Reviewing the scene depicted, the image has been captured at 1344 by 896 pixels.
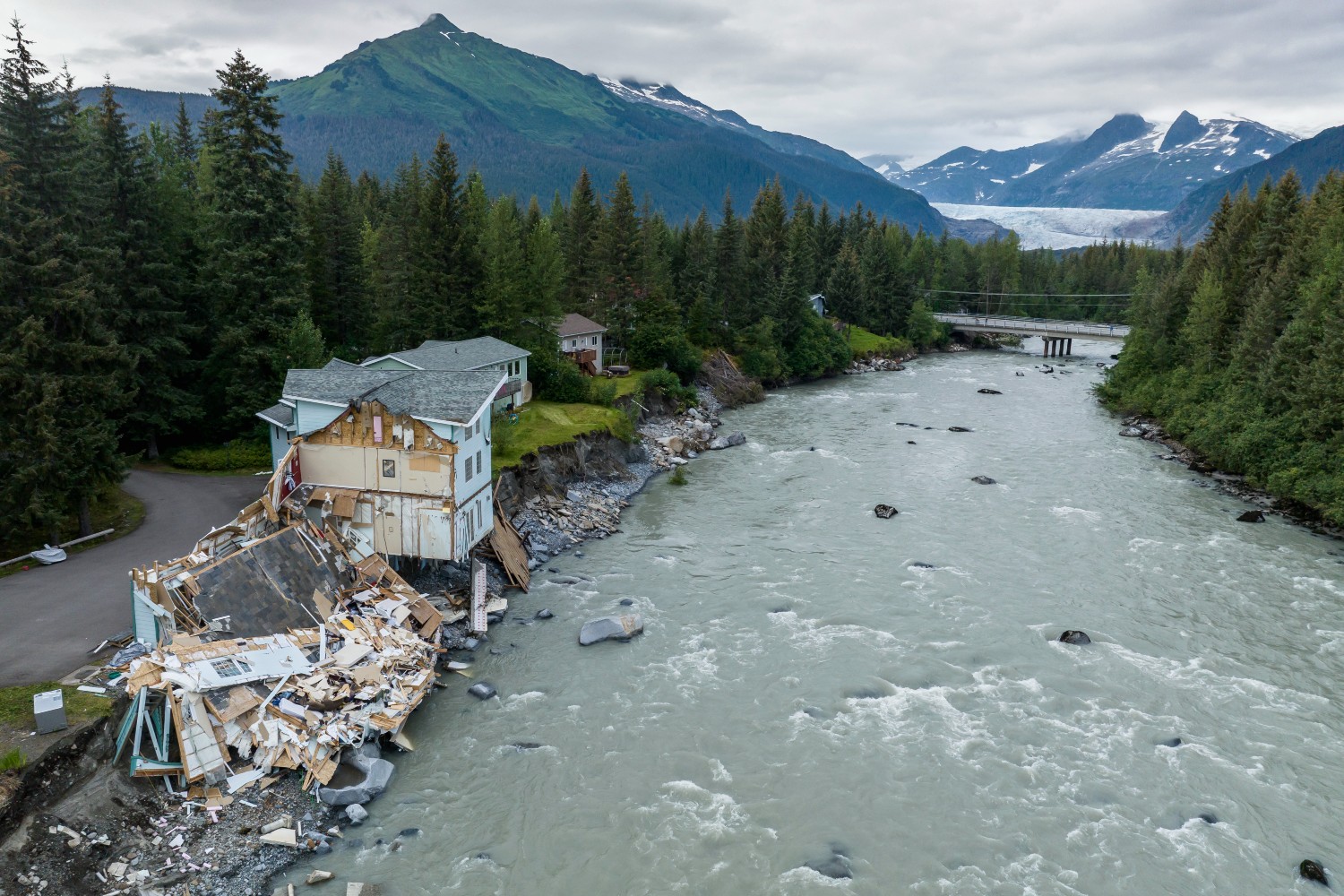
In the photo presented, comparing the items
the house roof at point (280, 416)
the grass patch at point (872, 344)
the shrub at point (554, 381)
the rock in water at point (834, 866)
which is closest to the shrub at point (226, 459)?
the house roof at point (280, 416)

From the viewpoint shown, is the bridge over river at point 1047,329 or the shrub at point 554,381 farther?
the bridge over river at point 1047,329

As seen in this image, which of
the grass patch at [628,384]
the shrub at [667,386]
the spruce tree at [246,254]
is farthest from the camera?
the shrub at [667,386]

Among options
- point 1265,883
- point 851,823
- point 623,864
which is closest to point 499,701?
point 623,864

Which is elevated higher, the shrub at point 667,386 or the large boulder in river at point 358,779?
the shrub at point 667,386

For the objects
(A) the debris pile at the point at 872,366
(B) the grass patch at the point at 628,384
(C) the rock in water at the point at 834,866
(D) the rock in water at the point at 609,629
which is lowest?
(C) the rock in water at the point at 834,866

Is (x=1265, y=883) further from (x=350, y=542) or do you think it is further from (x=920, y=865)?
(x=350, y=542)

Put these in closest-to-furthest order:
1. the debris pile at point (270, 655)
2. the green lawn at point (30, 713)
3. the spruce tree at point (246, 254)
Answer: the green lawn at point (30, 713) → the debris pile at point (270, 655) → the spruce tree at point (246, 254)

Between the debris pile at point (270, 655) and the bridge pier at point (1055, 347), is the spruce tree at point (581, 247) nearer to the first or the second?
the debris pile at point (270, 655)
